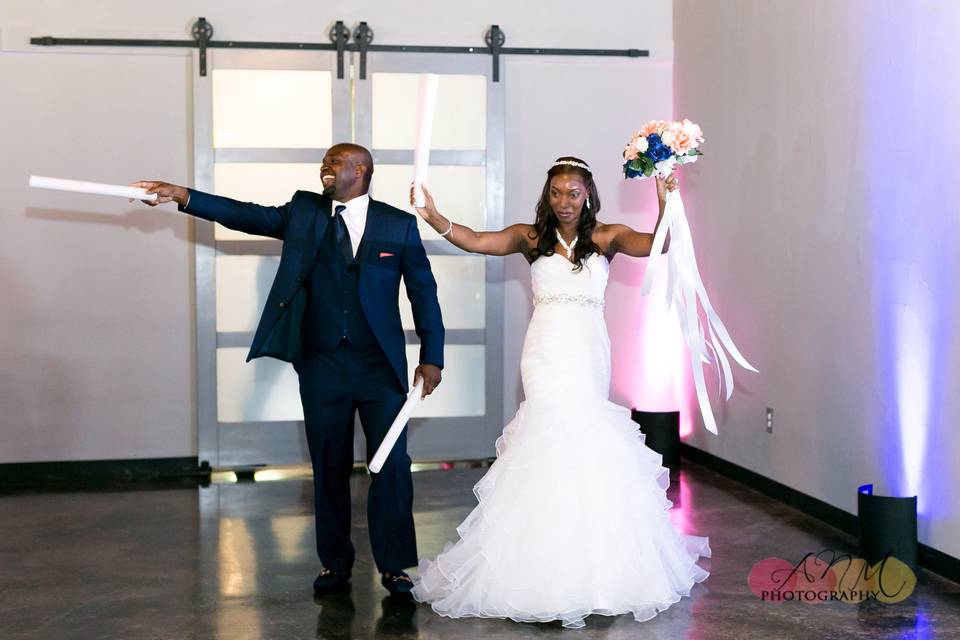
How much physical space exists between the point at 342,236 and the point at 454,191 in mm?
3141

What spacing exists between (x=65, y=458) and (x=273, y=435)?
1.27m

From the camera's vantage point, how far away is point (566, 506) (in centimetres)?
414

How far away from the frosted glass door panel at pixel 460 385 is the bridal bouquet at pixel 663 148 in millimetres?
3578

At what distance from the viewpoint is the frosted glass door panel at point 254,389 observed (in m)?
7.40

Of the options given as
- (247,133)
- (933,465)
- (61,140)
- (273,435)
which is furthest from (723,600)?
(61,140)

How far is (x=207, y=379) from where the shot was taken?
7309mm

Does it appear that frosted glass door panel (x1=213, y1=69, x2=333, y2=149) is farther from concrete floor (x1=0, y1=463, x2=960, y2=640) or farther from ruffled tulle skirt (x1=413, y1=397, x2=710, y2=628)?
ruffled tulle skirt (x1=413, y1=397, x2=710, y2=628)

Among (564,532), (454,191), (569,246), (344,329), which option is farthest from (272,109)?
(564,532)

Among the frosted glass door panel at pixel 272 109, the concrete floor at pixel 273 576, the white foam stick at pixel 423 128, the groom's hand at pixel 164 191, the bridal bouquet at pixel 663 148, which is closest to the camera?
the white foam stick at pixel 423 128

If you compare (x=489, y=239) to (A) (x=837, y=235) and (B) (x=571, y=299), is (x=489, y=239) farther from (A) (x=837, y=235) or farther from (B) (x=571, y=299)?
(A) (x=837, y=235)

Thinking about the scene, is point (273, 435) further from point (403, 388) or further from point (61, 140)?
point (403, 388)

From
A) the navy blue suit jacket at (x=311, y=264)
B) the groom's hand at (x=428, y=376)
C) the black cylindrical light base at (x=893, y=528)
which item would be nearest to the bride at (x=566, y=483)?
the navy blue suit jacket at (x=311, y=264)

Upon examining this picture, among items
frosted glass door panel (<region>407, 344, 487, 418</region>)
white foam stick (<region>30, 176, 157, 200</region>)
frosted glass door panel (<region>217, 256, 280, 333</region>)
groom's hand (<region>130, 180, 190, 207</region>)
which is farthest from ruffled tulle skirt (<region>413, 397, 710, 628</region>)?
frosted glass door panel (<region>217, 256, 280, 333</region>)

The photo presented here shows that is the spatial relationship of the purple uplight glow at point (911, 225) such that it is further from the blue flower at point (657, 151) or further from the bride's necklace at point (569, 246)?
the bride's necklace at point (569, 246)
